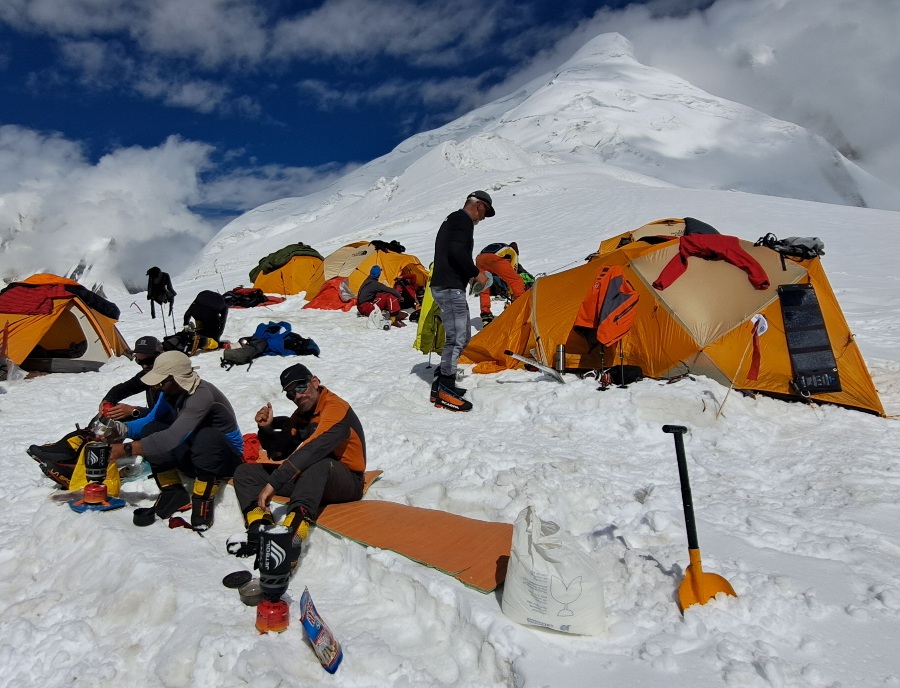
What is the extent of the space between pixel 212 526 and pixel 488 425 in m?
2.84

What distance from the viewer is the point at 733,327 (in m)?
6.13

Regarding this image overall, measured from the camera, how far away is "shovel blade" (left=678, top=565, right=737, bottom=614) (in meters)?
2.82

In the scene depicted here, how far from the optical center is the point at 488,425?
240 inches

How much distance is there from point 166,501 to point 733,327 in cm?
540

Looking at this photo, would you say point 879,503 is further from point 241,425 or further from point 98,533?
point 241,425

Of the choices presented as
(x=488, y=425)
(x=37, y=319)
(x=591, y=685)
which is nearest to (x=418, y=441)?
(x=488, y=425)

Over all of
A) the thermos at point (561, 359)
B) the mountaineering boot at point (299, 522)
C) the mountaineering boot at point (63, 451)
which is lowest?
the mountaineering boot at point (299, 522)

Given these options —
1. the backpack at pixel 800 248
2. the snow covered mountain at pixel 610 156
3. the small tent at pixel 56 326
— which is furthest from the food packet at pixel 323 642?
the snow covered mountain at pixel 610 156

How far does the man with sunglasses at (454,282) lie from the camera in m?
6.54

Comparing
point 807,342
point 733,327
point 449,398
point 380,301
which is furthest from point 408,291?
point 807,342

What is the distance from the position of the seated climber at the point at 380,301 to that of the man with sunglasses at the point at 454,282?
16.2 feet

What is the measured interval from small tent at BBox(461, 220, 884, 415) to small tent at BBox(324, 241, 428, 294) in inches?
281

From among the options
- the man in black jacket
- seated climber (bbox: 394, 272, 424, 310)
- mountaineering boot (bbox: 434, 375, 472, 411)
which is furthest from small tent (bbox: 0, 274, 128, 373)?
mountaineering boot (bbox: 434, 375, 472, 411)

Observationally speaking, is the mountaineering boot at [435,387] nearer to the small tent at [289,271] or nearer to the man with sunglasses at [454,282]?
the man with sunglasses at [454,282]
